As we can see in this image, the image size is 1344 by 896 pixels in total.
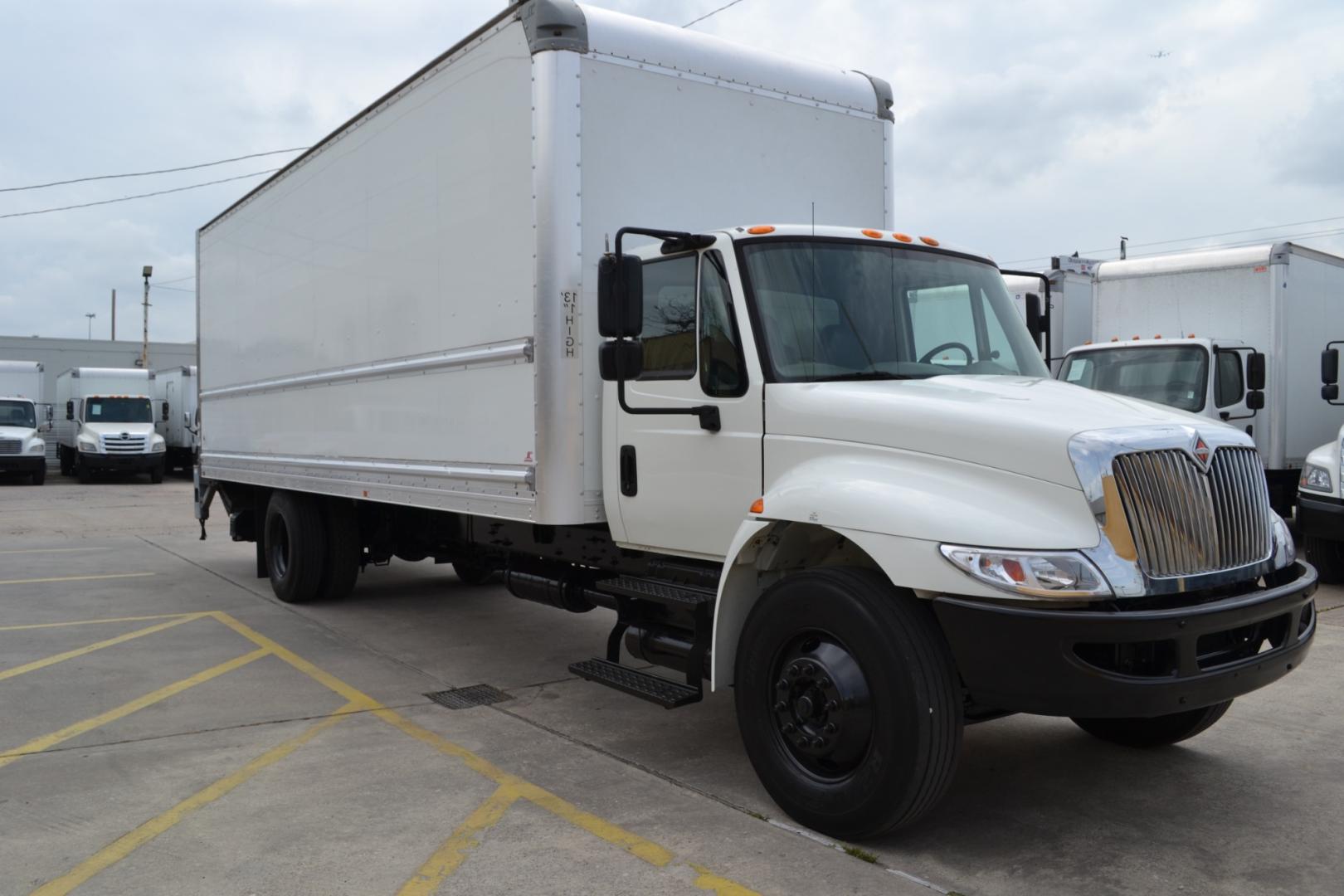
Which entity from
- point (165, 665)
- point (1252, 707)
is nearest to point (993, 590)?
point (1252, 707)

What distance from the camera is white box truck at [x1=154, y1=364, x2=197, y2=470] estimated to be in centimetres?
3153

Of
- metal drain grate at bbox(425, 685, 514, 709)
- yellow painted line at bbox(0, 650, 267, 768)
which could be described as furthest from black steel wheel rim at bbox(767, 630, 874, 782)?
yellow painted line at bbox(0, 650, 267, 768)

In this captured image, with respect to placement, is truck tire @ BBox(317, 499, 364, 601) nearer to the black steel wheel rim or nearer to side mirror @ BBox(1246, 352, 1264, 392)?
the black steel wheel rim

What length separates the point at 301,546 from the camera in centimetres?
970

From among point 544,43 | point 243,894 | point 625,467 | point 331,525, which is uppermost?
point 544,43

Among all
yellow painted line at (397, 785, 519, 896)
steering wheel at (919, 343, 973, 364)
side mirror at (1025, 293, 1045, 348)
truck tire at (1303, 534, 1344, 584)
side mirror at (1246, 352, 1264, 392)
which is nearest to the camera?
yellow painted line at (397, 785, 519, 896)

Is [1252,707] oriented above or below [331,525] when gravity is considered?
below

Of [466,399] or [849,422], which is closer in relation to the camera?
[849,422]

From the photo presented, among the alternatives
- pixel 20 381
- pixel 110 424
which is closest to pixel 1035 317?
pixel 110 424

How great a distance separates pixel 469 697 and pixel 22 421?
2726cm

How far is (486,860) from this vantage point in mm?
4168

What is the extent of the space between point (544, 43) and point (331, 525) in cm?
552

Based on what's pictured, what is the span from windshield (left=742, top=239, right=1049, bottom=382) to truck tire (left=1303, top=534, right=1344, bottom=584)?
6.55 metres

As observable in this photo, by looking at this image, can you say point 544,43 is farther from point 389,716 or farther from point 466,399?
point 389,716
